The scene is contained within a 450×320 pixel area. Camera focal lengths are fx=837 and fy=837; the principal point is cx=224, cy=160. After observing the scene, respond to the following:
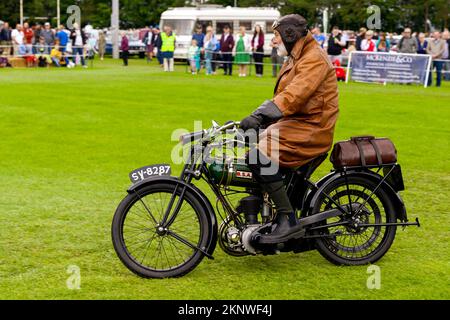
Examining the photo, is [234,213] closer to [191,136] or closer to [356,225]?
[191,136]

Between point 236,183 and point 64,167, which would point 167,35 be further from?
point 236,183

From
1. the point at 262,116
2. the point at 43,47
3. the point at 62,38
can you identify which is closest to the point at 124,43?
the point at 62,38

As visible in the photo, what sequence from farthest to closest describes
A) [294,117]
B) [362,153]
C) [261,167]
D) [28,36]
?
[28,36] → [362,153] → [294,117] → [261,167]

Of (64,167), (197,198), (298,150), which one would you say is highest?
(298,150)

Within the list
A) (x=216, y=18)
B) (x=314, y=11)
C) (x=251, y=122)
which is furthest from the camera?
(x=314, y=11)

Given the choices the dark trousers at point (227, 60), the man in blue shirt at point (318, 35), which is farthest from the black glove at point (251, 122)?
Answer: the dark trousers at point (227, 60)

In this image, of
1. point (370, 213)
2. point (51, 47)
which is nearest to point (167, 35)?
point (51, 47)

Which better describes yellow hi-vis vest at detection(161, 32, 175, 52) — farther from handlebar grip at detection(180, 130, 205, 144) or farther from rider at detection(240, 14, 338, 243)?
handlebar grip at detection(180, 130, 205, 144)

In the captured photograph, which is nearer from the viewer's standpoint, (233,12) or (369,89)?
(369,89)

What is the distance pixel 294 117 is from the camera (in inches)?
245

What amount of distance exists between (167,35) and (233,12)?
40.4 ft

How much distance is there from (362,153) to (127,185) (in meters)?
4.10

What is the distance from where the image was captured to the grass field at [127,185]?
6.08 meters
